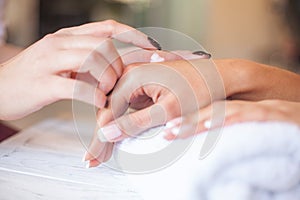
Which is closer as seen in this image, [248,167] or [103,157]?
[248,167]

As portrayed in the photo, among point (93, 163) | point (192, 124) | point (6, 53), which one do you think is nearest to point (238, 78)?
point (192, 124)

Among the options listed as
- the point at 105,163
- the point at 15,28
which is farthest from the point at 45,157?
the point at 15,28

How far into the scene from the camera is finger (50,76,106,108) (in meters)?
0.44

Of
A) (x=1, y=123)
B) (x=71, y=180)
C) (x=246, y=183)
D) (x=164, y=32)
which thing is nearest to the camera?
(x=246, y=183)

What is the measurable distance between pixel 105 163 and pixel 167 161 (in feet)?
0.48

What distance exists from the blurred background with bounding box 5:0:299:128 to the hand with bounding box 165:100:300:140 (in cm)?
223

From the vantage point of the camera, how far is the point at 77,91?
1.47 feet

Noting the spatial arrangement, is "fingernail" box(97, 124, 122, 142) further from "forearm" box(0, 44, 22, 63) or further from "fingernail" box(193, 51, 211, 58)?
"forearm" box(0, 44, 22, 63)

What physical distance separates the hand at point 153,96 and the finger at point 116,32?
0.06 m

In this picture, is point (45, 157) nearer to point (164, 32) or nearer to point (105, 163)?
point (105, 163)

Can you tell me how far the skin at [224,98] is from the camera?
43cm

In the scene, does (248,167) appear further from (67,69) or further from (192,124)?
(67,69)

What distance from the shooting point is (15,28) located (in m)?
2.59

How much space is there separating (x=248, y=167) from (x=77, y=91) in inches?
8.7
